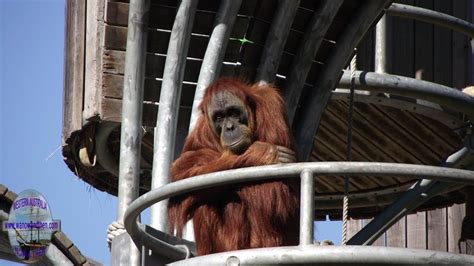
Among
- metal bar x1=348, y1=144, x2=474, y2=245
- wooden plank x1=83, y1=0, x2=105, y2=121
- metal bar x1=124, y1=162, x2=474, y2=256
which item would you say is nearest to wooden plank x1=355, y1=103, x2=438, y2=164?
metal bar x1=348, y1=144, x2=474, y2=245

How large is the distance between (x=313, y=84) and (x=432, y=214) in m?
6.16

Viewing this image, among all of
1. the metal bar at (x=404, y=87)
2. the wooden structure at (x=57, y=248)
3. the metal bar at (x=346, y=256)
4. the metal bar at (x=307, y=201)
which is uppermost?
the metal bar at (x=404, y=87)


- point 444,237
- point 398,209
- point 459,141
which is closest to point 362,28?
point 398,209

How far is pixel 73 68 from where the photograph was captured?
13.4 metres

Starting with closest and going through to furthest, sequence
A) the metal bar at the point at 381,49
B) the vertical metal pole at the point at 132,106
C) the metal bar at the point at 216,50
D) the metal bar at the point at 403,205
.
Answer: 1. the vertical metal pole at the point at 132,106
2. the metal bar at the point at 216,50
3. the metal bar at the point at 403,205
4. the metal bar at the point at 381,49

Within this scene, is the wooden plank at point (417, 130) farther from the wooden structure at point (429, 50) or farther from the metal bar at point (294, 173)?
the metal bar at point (294, 173)

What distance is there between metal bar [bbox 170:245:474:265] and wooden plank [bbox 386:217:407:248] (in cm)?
882

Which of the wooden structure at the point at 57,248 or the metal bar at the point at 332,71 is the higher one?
the metal bar at the point at 332,71

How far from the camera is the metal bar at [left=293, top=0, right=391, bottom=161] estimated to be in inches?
499

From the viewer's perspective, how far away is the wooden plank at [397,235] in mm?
18609

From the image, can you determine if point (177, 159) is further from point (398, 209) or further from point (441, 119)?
point (441, 119)

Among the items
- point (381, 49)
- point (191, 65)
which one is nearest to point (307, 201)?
point (191, 65)

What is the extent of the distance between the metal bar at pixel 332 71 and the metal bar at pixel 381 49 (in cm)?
174

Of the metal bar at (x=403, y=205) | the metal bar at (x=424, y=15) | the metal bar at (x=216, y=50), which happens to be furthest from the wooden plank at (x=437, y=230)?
the metal bar at (x=216, y=50)
